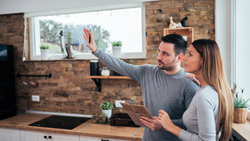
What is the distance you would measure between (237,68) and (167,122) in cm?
128

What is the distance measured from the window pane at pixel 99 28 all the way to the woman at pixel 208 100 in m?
1.56

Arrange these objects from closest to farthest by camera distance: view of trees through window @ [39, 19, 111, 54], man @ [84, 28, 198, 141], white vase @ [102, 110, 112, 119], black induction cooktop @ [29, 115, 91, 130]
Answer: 1. man @ [84, 28, 198, 141]
2. black induction cooktop @ [29, 115, 91, 130]
3. white vase @ [102, 110, 112, 119]
4. view of trees through window @ [39, 19, 111, 54]

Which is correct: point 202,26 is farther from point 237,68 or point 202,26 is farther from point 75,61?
point 75,61

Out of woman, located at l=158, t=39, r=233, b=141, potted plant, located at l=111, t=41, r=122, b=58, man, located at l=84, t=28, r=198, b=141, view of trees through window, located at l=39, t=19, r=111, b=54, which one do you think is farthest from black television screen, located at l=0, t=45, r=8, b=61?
woman, located at l=158, t=39, r=233, b=141

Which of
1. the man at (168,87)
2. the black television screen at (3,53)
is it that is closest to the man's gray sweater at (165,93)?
the man at (168,87)

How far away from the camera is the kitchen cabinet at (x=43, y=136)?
2.28m

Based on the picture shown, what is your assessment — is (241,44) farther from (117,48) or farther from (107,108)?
(107,108)

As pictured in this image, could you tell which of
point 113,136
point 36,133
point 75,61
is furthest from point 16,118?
point 113,136

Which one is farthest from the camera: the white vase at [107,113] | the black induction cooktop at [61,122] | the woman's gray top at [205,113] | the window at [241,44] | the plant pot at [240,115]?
the white vase at [107,113]

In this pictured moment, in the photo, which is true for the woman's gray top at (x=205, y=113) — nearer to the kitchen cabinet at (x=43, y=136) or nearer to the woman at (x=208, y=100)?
the woman at (x=208, y=100)

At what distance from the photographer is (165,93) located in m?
1.44

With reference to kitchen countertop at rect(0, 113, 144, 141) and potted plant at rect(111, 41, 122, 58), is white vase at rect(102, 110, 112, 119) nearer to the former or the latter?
kitchen countertop at rect(0, 113, 144, 141)

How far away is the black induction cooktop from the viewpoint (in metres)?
2.40

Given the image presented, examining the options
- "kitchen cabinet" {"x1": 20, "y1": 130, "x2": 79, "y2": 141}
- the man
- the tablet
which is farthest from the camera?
"kitchen cabinet" {"x1": 20, "y1": 130, "x2": 79, "y2": 141}
